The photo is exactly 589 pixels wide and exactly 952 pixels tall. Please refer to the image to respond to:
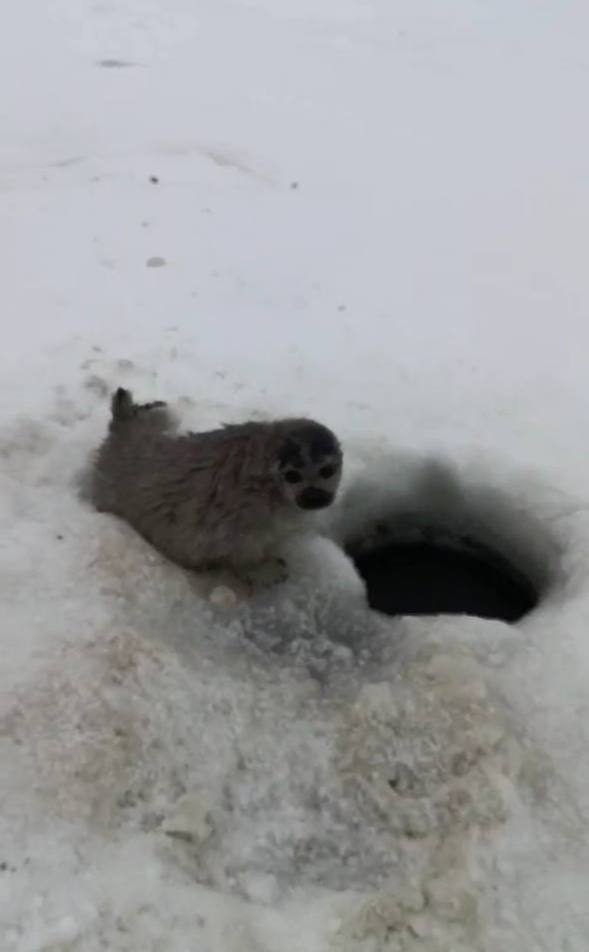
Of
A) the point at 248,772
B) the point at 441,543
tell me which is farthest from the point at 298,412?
the point at 248,772

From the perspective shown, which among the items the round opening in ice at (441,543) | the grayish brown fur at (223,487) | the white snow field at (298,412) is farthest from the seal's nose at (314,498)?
the round opening in ice at (441,543)

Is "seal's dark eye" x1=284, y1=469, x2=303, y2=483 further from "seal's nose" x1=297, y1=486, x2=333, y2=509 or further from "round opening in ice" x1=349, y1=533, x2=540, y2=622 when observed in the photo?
"round opening in ice" x1=349, y1=533, x2=540, y2=622

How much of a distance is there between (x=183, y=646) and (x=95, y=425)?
0.85m

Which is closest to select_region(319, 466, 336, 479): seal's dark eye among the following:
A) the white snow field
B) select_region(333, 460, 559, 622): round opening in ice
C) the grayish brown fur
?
the grayish brown fur

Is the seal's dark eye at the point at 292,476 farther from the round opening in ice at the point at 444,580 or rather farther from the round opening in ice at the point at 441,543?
the round opening in ice at the point at 444,580

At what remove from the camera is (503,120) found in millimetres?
4602

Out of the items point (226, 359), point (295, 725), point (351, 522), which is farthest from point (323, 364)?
point (295, 725)

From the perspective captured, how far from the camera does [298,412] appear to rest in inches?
126

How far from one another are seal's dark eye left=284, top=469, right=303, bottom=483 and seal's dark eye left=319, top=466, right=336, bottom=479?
50 millimetres

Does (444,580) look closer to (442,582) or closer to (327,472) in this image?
(442,582)

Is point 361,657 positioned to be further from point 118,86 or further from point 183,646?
point 118,86

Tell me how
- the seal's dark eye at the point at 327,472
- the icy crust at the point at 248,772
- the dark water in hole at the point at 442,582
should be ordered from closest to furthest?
the icy crust at the point at 248,772 → the seal's dark eye at the point at 327,472 → the dark water in hole at the point at 442,582

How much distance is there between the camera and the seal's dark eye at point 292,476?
2.59 meters

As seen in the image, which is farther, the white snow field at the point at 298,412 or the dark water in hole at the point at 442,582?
the dark water in hole at the point at 442,582
